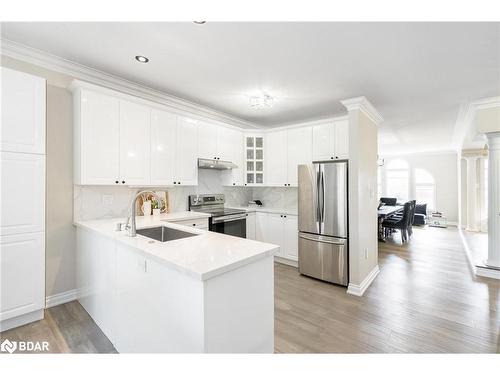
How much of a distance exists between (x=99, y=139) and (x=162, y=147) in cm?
74

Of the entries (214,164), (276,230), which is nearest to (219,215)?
(214,164)

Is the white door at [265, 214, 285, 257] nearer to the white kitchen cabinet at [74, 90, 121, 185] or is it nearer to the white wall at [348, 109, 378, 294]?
the white wall at [348, 109, 378, 294]

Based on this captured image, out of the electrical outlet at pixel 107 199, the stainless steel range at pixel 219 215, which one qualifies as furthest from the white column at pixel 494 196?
→ the electrical outlet at pixel 107 199

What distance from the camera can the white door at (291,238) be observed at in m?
3.79

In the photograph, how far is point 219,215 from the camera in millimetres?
3416

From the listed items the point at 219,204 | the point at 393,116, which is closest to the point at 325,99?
the point at 393,116

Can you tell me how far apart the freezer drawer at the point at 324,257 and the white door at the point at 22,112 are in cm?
332

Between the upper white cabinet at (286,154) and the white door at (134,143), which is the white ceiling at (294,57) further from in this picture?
the upper white cabinet at (286,154)

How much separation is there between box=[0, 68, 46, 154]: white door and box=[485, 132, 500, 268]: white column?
5668mm

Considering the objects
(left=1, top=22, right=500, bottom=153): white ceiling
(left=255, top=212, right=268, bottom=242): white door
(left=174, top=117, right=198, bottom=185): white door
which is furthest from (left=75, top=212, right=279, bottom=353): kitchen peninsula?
(left=255, top=212, right=268, bottom=242): white door

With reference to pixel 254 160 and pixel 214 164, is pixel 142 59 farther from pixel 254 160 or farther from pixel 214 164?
pixel 254 160

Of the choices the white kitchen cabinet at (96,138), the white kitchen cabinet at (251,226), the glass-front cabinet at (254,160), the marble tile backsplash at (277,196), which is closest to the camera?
the white kitchen cabinet at (96,138)

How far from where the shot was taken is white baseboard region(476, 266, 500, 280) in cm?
332
